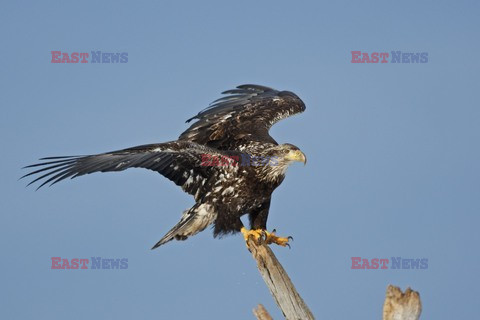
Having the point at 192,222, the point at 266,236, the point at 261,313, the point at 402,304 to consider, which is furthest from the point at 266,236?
the point at 402,304

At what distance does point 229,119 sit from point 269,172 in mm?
1828

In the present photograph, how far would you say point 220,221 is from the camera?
11250mm

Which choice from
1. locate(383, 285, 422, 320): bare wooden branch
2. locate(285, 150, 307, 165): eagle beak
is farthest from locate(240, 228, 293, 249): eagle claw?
locate(383, 285, 422, 320): bare wooden branch

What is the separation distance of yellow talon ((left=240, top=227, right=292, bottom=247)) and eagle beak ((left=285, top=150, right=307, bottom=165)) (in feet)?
3.36

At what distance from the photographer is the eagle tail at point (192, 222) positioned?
37.4 feet

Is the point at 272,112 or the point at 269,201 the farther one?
the point at 272,112

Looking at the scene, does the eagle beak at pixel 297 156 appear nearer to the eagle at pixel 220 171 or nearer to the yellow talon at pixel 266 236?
the eagle at pixel 220 171

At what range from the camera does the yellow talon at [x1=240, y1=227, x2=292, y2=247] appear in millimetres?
11094

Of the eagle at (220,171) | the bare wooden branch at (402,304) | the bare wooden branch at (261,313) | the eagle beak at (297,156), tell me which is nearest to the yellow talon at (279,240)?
the eagle at (220,171)

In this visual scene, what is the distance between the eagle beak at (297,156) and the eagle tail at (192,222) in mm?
1249

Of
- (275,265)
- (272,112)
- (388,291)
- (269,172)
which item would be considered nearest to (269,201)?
(269,172)

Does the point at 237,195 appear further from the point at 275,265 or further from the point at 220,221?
the point at 275,265

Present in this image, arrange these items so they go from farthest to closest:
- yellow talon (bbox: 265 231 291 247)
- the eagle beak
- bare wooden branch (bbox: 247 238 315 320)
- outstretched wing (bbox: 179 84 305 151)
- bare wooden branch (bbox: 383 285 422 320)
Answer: outstretched wing (bbox: 179 84 305 151)
yellow talon (bbox: 265 231 291 247)
the eagle beak
bare wooden branch (bbox: 247 238 315 320)
bare wooden branch (bbox: 383 285 422 320)

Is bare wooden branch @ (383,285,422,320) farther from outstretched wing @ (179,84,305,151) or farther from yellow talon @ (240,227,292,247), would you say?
outstretched wing @ (179,84,305,151)
